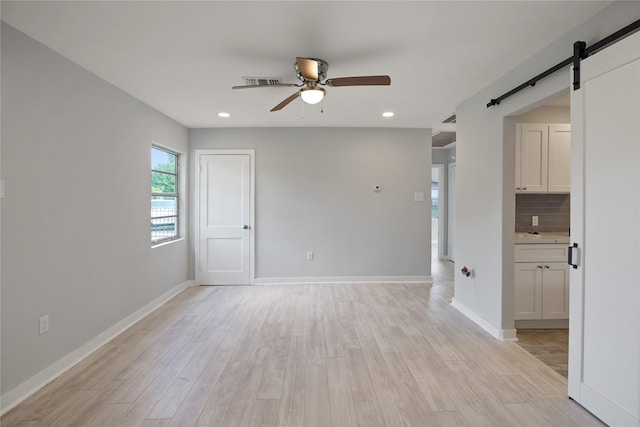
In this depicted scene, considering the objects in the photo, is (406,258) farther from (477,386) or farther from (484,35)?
(484,35)

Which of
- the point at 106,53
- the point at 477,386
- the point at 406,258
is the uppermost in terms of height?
the point at 106,53

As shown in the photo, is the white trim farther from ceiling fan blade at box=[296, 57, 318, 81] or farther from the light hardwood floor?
ceiling fan blade at box=[296, 57, 318, 81]

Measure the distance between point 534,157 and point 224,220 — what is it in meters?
4.14

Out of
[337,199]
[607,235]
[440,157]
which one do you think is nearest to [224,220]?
[337,199]

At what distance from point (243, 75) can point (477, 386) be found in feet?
10.2

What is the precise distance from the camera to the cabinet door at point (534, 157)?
11.4 ft

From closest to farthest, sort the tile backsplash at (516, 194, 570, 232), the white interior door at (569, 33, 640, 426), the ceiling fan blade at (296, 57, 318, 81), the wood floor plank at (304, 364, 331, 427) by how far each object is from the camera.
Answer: the white interior door at (569, 33, 640, 426) < the wood floor plank at (304, 364, 331, 427) < the ceiling fan blade at (296, 57, 318, 81) < the tile backsplash at (516, 194, 570, 232)

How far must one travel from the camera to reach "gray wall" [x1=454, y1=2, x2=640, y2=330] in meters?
2.57

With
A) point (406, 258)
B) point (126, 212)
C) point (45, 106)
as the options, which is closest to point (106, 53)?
point (45, 106)

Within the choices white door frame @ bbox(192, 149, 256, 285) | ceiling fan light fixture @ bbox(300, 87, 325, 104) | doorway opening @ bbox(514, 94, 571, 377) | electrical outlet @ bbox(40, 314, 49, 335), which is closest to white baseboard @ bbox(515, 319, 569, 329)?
doorway opening @ bbox(514, 94, 571, 377)

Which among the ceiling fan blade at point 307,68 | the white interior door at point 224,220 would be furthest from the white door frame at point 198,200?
the ceiling fan blade at point 307,68

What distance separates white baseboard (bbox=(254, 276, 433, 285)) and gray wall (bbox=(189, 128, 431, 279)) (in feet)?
0.19

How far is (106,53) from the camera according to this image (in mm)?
2592

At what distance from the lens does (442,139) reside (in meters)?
7.00
